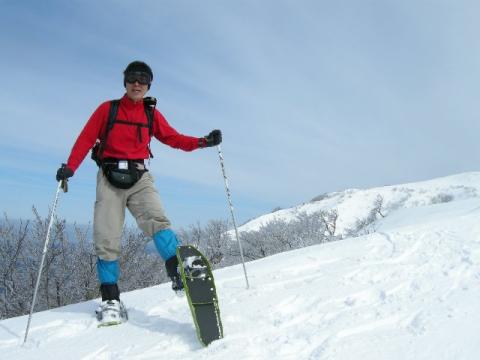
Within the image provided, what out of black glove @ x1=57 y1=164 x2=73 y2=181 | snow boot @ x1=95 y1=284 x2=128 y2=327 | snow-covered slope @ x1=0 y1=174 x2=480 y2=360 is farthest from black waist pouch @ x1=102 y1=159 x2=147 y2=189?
snow-covered slope @ x1=0 y1=174 x2=480 y2=360

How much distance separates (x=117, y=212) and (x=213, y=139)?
4.38 feet

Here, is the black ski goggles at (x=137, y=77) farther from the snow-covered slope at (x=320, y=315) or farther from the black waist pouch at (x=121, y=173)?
the snow-covered slope at (x=320, y=315)

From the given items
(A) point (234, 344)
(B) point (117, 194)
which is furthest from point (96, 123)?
(A) point (234, 344)

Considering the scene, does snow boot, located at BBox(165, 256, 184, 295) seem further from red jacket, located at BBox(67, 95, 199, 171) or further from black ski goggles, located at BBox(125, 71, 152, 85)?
black ski goggles, located at BBox(125, 71, 152, 85)

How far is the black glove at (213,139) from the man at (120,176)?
0.68 metres

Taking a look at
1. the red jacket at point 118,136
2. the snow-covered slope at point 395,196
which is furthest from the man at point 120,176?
the snow-covered slope at point 395,196

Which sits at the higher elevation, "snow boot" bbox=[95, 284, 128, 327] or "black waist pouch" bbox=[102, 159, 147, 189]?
"black waist pouch" bbox=[102, 159, 147, 189]

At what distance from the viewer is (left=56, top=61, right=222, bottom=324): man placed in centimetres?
A: 361

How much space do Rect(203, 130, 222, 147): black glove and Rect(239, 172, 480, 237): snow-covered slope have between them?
56.2m

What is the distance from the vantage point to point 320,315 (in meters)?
2.92

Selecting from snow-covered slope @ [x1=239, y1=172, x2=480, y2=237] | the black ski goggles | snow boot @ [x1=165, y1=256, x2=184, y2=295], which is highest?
snow-covered slope @ [x1=239, y1=172, x2=480, y2=237]

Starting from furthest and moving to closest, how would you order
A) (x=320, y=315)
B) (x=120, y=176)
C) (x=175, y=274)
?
(x=120, y=176)
(x=175, y=274)
(x=320, y=315)

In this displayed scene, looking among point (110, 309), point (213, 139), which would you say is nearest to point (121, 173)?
point (213, 139)

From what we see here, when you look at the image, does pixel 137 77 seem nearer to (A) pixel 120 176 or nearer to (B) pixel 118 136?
(B) pixel 118 136
